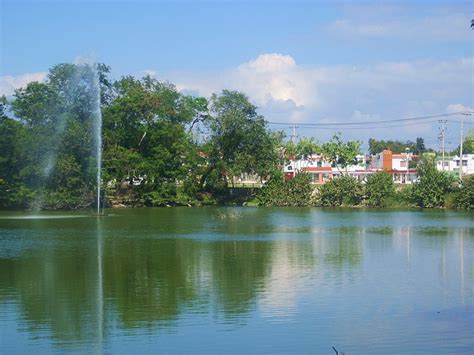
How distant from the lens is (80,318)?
60.3 feet

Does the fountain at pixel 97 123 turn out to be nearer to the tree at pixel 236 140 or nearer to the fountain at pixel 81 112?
the fountain at pixel 81 112

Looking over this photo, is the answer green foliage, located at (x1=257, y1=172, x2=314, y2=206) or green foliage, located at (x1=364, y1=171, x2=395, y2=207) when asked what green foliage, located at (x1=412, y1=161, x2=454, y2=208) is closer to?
green foliage, located at (x1=364, y1=171, x2=395, y2=207)

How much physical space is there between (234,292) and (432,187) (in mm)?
52126

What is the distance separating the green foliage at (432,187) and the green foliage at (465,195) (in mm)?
1374

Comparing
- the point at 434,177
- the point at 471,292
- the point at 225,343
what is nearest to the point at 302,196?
the point at 434,177

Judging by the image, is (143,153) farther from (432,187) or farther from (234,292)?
(234,292)

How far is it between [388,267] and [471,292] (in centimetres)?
588

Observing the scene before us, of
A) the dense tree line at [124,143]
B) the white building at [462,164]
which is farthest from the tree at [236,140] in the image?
the white building at [462,164]

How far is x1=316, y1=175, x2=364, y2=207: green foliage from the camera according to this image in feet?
242

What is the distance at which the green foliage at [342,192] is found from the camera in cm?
7388

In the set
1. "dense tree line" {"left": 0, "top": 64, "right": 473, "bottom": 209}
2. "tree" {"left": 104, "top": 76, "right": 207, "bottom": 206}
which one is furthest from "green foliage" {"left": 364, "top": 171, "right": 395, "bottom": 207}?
"tree" {"left": 104, "top": 76, "right": 207, "bottom": 206}

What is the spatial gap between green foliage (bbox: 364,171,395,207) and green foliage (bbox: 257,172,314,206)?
228 inches

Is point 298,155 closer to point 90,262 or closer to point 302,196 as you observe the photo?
point 302,196

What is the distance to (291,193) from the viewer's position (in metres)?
75.5
